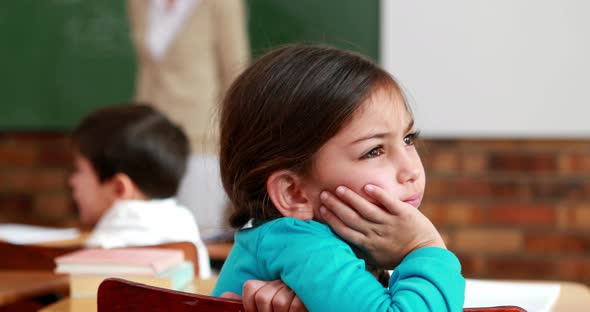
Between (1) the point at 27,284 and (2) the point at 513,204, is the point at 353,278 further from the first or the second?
(2) the point at 513,204

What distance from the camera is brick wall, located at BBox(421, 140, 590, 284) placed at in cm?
363

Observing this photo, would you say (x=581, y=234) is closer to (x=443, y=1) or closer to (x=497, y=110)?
(x=497, y=110)

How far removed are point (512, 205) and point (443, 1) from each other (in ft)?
3.36

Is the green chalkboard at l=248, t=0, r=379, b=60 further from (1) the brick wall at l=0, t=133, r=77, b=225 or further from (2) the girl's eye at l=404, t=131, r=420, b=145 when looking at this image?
(2) the girl's eye at l=404, t=131, r=420, b=145

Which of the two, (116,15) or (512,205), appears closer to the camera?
(512,205)

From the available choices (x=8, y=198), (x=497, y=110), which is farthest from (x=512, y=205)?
(x=8, y=198)

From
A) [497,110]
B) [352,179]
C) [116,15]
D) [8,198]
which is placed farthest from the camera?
[8,198]

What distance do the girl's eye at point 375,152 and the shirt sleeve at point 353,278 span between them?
0.14 meters

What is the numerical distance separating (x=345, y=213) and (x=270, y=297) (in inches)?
6.4

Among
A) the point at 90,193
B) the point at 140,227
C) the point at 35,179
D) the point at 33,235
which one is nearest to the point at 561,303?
the point at 140,227

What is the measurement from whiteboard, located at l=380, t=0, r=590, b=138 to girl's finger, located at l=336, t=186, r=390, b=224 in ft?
8.56

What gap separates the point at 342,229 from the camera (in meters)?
1.05

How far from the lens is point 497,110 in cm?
363

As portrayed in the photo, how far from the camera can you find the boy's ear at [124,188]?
A: 2.22 metres
